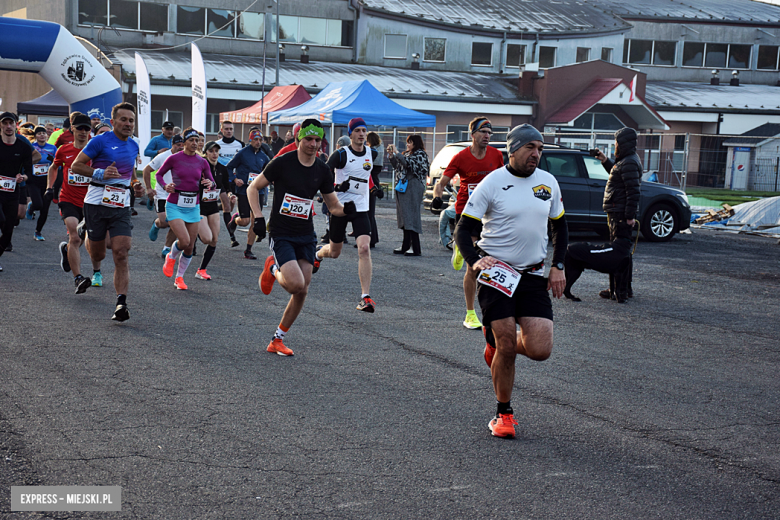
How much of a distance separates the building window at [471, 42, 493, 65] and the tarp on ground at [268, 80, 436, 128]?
23.3m

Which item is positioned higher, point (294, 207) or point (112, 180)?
point (112, 180)

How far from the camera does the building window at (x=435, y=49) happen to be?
4603 cm

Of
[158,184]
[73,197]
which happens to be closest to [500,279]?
[158,184]

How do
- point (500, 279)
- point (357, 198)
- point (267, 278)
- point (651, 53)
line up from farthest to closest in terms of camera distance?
1. point (651, 53)
2. point (357, 198)
3. point (267, 278)
4. point (500, 279)

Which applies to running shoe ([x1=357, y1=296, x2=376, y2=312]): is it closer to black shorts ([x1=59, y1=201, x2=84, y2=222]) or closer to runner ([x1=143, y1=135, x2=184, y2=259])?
runner ([x1=143, y1=135, x2=184, y2=259])

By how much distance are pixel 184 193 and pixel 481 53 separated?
39336 mm

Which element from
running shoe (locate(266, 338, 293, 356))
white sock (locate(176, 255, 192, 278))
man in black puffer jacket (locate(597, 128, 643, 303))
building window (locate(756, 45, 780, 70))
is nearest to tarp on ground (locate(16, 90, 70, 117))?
white sock (locate(176, 255, 192, 278))

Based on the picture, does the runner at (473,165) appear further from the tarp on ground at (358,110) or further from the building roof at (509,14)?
the building roof at (509,14)

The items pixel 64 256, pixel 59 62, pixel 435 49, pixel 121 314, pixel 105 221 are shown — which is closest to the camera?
pixel 121 314

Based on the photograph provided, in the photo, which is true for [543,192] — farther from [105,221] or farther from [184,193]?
[184,193]

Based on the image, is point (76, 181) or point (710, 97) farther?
→ point (710, 97)

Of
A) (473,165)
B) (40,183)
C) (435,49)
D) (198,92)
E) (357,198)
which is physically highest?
(435,49)

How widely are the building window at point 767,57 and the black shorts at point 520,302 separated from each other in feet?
183

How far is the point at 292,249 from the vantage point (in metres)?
6.92
